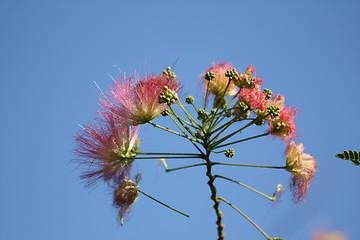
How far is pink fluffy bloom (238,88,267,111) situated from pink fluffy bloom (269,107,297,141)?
0.74ft

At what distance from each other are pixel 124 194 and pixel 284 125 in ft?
6.11

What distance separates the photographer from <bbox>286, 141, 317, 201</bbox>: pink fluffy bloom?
426 cm

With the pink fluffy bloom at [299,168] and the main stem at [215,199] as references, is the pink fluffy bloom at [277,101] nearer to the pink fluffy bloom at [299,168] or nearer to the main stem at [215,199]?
the pink fluffy bloom at [299,168]

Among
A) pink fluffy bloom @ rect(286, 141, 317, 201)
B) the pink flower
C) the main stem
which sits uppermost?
the pink flower

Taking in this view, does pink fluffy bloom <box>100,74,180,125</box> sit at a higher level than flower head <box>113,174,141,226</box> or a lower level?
higher

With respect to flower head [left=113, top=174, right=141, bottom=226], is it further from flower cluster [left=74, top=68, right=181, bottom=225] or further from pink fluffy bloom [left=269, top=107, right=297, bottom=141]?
pink fluffy bloom [left=269, top=107, right=297, bottom=141]

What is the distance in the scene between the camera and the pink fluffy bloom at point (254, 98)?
13.7 feet

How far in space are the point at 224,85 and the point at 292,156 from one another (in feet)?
3.77

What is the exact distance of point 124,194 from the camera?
172 inches

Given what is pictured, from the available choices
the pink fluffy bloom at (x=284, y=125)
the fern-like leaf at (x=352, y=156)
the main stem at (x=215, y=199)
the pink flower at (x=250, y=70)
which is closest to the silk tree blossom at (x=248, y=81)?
the pink flower at (x=250, y=70)

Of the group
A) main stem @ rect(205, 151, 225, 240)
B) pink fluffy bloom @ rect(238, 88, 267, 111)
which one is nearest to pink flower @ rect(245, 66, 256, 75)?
pink fluffy bloom @ rect(238, 88, 267, 111)

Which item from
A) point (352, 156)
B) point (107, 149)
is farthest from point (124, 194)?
point (352, 156)

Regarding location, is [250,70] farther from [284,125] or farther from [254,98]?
[284,125]

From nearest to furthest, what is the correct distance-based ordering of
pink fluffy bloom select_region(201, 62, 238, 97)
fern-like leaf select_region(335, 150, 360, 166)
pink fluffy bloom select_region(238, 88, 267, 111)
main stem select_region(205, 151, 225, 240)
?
1. fern-like leaf select_region(335, 150, 360, 166)
2. main stem select_region(205, 151, 225, 240)
3. pink fluffy bloom select_region(238, 88, 267, 111)
4. pink fluffy bloom select_region(201, 62, 238, 97)
